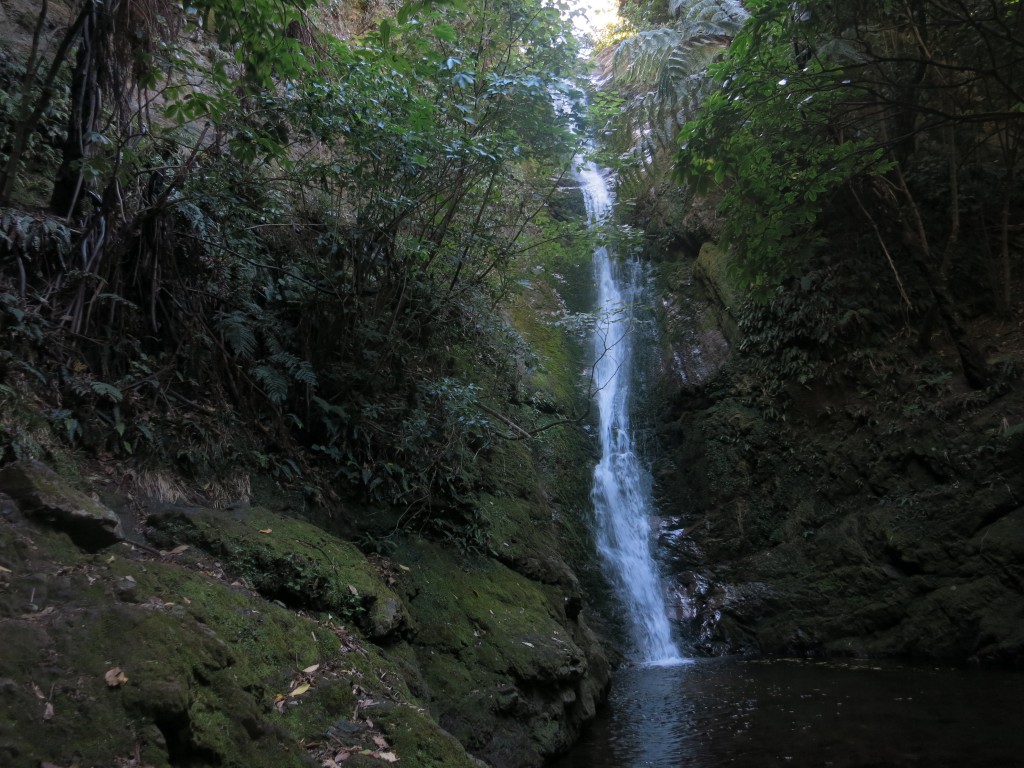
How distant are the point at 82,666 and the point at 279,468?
3.34 m

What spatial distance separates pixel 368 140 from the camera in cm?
550

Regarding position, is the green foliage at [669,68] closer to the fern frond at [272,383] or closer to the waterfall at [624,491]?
the waterfall at [624,491]

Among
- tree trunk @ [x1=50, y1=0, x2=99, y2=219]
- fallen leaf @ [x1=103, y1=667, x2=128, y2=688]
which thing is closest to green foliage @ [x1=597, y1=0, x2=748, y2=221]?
tree trunk @ [x1=50, y1=0, x2=99, y2=219]

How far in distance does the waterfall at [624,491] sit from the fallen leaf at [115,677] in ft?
22.6

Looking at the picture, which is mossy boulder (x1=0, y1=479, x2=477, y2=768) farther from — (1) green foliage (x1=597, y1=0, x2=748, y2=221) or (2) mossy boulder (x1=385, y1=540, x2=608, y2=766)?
(1) green foliage (x1=597, y1=0, x2=748, y2=221)

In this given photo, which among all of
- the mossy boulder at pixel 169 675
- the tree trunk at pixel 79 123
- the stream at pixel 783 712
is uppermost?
the tree trunk at pixel 79 123

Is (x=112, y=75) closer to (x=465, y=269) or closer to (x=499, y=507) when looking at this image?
(x=465, y=269)

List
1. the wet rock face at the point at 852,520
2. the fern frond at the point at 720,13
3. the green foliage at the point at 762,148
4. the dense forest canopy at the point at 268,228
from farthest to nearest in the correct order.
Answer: the fern frond at the point at 720,13
the wet rock face at the point at 852,520
the green foliage at the point at 762,148
the dense forest canopy at the point at 268,228

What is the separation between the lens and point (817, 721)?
5566mm

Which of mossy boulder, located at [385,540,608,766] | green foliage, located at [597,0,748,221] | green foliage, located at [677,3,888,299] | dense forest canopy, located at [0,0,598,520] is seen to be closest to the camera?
dense forest canopy, located at [0,0,598,520]

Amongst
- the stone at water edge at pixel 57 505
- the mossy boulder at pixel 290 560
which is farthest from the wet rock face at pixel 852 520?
the stone at water edge at pixel 57 505

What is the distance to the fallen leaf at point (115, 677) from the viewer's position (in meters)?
2.28

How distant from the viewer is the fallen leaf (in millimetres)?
2281

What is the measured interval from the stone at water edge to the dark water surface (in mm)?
3949
